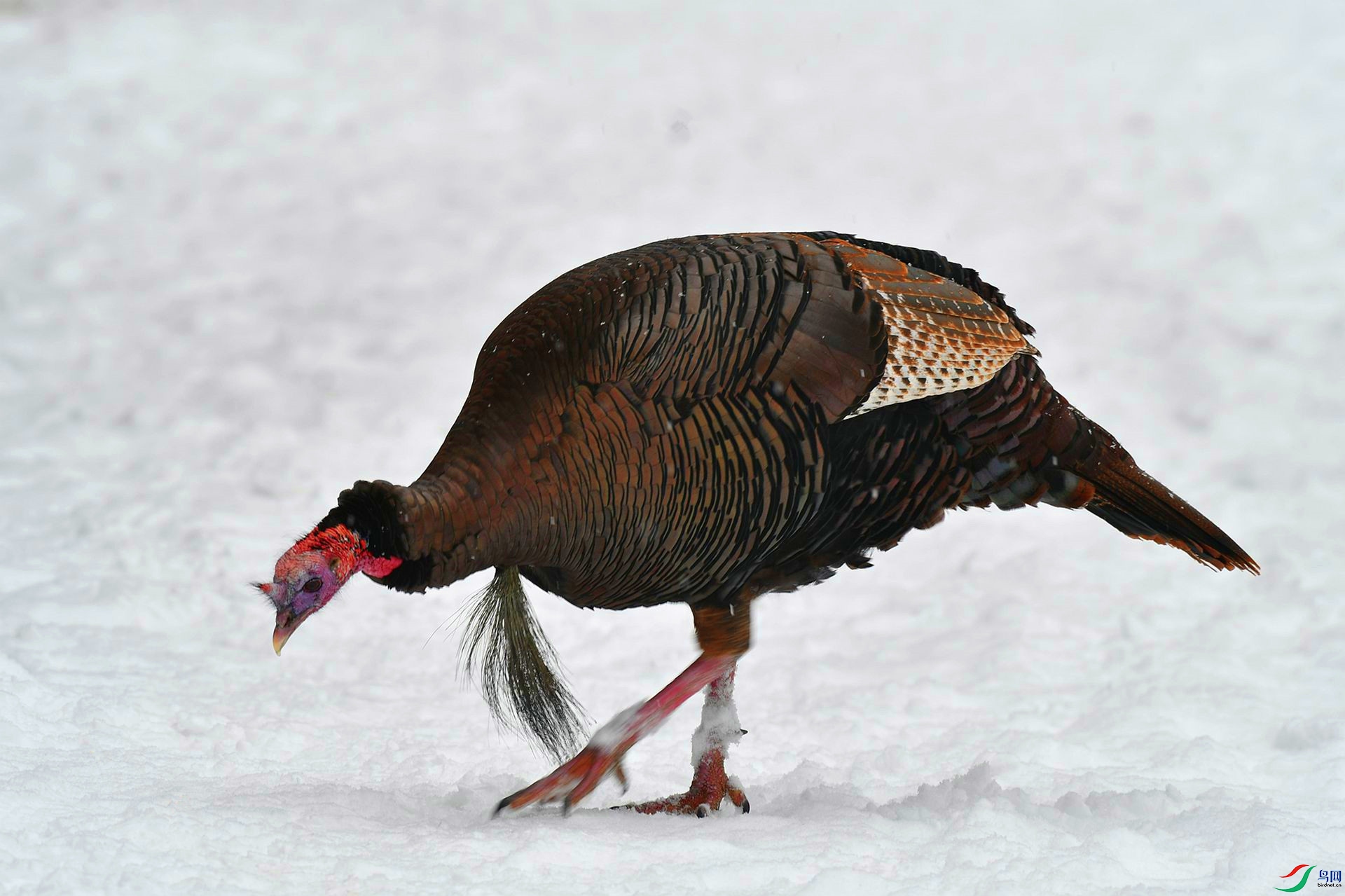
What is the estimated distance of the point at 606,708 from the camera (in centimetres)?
543

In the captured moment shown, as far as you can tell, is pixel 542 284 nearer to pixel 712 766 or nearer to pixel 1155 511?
pixel 712 766

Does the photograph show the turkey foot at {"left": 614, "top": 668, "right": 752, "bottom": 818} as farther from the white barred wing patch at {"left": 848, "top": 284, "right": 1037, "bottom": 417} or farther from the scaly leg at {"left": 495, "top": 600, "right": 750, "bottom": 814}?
the white barred wing patch at {"left": 848, "top": 284, "right": 1037, "bottom": 417}

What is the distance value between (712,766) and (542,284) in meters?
4.72

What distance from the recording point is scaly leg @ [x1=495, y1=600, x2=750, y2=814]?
3.70 meters

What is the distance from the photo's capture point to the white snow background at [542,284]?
3594mm

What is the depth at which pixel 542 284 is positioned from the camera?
838 cm

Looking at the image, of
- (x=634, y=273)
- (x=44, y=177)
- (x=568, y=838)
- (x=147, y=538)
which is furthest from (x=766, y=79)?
(x=568, y=838)

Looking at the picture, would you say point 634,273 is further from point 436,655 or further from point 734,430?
point 436,655

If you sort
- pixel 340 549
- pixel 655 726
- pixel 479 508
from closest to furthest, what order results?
pixel 340 549 < pixel 479 508 < pixel 655 726

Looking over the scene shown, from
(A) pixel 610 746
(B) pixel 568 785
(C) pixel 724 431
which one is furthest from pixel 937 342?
(B) pixel 568 785

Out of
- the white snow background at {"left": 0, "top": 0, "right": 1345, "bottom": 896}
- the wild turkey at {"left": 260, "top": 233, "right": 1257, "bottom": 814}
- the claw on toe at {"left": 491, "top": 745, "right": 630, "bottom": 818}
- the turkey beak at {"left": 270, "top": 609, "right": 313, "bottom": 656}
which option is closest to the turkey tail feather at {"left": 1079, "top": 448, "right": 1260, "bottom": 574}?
the wild turkey at {"left": 260, "top": 233, "right": 1257, "bottom": 814}

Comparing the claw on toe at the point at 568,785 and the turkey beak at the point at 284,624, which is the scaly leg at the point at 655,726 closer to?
the claw on toe at the point at 568,785

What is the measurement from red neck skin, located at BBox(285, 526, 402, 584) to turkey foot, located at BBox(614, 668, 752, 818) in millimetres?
1164

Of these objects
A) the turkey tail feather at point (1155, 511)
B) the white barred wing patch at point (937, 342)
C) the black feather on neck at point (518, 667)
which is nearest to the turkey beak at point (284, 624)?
the black feather on neck at point (518, 667)
